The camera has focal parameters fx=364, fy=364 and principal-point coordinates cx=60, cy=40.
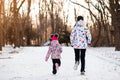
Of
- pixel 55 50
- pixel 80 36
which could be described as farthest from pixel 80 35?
pixel 55 50

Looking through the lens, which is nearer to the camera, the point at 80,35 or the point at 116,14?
the point at 80,35

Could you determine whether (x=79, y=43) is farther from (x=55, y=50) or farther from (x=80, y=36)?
(x=55, y=50)

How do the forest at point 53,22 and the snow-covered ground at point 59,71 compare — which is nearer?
the snow-covered ground at point 59,71

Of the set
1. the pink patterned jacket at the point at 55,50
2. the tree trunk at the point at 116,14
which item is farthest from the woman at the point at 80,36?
the tree trunk at the point at 116,14

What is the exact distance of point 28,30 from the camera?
7762 cm

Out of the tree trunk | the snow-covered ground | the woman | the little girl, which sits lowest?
the snow-covered ground

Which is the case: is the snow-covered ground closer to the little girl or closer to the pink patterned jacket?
the little girl

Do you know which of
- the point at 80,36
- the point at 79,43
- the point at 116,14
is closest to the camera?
the point at 79,43

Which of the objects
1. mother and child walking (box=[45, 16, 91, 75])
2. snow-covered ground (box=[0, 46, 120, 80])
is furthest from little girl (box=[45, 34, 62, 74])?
snow-covered ground (box=[0, 46, 120, 80])

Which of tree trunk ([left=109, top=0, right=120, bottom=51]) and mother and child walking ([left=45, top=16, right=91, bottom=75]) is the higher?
tree trunk ([left=109, top=0, right=120, bottom=51])

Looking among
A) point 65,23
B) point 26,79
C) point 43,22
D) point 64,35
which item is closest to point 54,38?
point 26,79

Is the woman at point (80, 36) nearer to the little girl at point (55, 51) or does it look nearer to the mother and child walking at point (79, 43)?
the mother and child walking at point (79, 43)

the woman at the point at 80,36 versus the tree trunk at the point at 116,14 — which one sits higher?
the tree trunk at the point at 116,14

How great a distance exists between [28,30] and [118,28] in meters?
45.4
